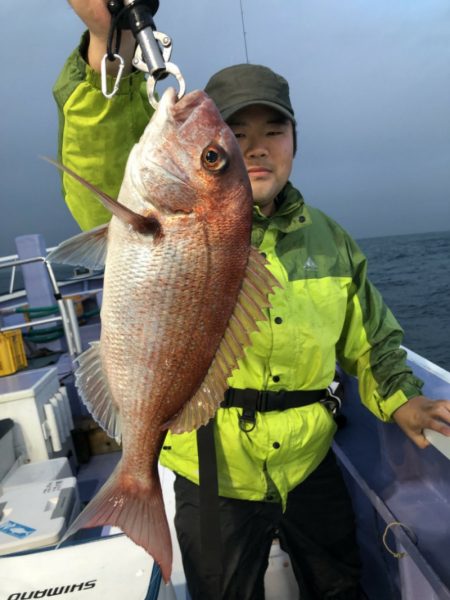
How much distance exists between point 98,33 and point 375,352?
181 centimetres

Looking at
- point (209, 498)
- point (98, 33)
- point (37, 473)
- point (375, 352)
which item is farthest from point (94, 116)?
point (37, 473)

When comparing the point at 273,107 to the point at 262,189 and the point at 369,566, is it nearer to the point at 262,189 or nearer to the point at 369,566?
the point at 262,189

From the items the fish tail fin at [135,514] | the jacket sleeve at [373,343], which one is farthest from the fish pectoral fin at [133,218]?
the jacket sleeve at [373,343]

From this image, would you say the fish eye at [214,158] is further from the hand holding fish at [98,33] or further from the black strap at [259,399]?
the black strap at [259,399]

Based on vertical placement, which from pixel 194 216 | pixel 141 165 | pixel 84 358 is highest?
pixel 141 165

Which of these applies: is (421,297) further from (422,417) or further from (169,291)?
(169,291)

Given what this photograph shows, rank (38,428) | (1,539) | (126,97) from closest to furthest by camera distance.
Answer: (126,97) < (1,539) < (38,428)

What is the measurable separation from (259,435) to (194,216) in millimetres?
1044

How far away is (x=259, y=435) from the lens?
2.00 meters

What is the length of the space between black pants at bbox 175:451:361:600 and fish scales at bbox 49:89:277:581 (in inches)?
28.3

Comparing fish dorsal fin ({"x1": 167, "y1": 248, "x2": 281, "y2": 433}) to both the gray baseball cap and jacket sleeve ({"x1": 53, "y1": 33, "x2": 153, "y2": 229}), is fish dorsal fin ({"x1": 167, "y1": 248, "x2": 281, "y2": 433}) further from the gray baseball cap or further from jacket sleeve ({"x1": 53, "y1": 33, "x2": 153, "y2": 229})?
the gray baseball cap

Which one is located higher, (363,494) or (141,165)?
(141,165)

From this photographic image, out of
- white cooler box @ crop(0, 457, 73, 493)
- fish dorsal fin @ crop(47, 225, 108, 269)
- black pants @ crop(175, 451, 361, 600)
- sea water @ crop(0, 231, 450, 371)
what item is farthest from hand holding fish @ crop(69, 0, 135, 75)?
sea water @ crop(0, 231, 450, 371)

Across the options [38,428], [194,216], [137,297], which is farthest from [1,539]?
[194,216]
